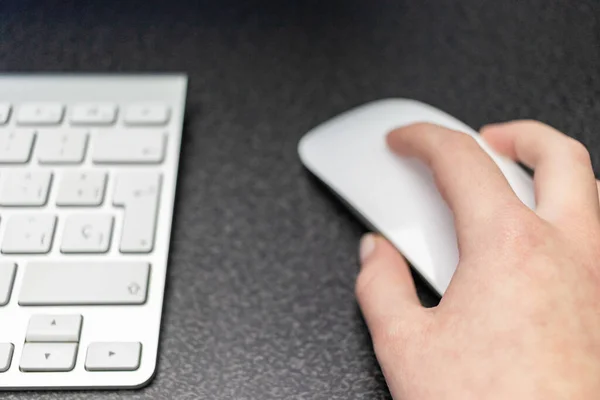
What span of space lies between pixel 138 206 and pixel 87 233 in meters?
0.03

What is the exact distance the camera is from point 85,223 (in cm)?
41

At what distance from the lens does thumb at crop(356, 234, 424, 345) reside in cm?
37

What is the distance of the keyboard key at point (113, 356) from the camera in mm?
361

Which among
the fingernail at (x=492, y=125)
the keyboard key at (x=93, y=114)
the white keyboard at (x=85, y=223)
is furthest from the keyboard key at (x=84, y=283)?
the fingernail at (x=492, y=125)

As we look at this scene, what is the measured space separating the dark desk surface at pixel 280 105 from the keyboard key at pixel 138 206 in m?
0.03

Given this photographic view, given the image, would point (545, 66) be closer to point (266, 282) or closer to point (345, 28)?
point (345, 28)

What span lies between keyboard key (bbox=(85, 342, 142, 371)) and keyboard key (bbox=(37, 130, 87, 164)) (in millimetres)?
129

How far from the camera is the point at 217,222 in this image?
44 centimetres

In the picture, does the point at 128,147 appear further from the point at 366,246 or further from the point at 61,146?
the point at 366,246

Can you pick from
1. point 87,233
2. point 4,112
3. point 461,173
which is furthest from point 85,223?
point 461,173

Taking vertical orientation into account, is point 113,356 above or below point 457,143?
below

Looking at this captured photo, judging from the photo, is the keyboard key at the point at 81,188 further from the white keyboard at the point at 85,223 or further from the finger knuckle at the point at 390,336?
the finger knuckle at the point at 390,336

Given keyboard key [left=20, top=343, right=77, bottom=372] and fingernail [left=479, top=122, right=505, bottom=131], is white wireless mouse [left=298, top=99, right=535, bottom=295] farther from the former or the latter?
keyboard key [left=20, top=343, right=77, bottom=372]

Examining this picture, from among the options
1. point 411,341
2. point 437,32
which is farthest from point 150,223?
point 437,32
